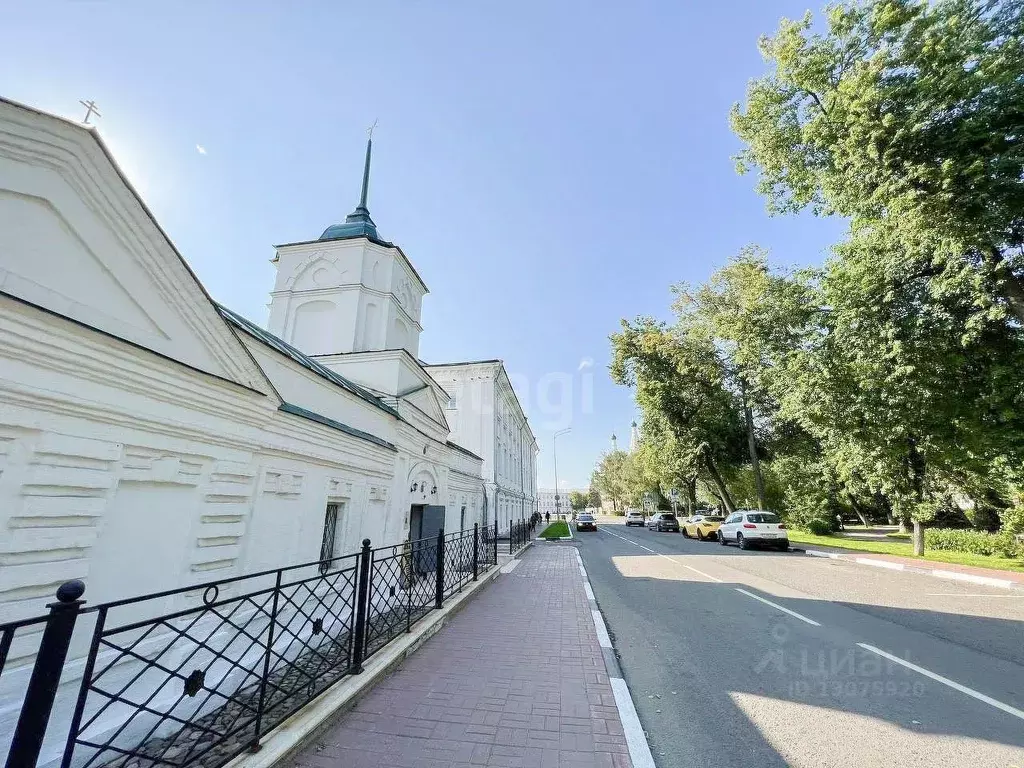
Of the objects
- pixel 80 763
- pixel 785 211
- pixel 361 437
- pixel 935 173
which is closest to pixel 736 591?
pixel 361 437

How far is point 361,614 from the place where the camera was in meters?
4.94

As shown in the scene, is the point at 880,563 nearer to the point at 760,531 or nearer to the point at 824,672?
the point at 760,531

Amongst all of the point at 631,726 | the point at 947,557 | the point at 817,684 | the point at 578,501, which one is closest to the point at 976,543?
the point at 947,557

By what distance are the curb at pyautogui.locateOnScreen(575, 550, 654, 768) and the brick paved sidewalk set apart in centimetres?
7

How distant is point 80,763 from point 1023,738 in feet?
24.4

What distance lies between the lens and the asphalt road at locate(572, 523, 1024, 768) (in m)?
3.51

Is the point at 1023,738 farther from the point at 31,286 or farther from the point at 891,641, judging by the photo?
the point at 31,286

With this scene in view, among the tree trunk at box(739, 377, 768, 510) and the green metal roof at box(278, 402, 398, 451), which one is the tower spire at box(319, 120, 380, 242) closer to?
the green metal roof at box(278, 402, 398, 451)

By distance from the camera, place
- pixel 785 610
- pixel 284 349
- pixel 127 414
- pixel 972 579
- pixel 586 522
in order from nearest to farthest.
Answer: pixel 127 414 → pixel 284 349 → pixel 785 610 → pixel 972 579 → pixel 586 522

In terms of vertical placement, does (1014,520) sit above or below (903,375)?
below

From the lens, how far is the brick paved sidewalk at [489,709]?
3.34 m

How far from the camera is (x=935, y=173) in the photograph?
423 inches

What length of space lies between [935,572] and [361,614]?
50.8ft

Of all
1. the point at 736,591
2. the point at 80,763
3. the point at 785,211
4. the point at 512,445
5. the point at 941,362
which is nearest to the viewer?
the point at 80,763
